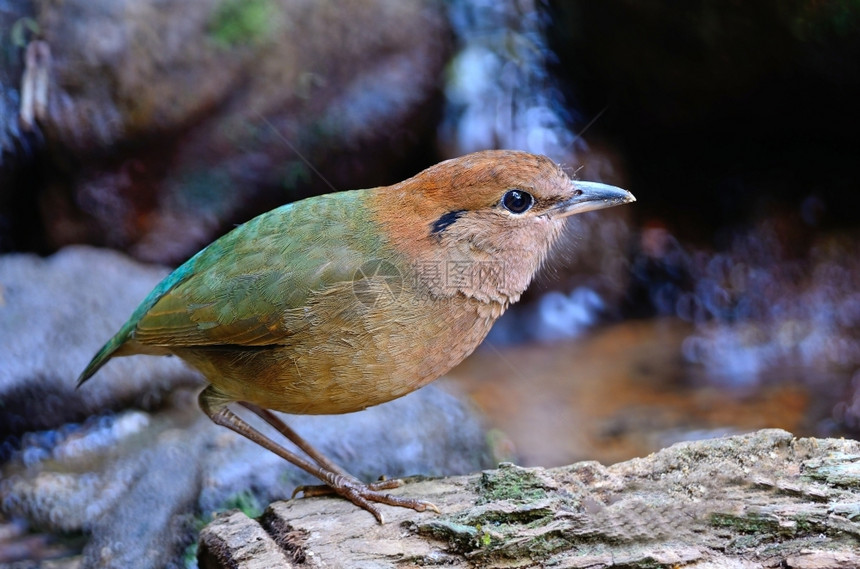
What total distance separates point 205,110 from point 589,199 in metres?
4.75

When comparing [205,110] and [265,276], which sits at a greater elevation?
[205,110]

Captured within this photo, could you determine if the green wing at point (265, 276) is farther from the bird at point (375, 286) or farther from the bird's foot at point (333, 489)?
the bird's foot at point (333, 489)

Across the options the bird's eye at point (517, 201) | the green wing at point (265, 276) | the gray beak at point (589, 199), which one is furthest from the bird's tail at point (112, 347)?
the gray beak at point (589, 199)

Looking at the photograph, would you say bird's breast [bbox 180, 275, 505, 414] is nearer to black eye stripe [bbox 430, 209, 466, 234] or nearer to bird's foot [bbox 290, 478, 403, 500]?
black eye stripe [bbox 430, 209, 466, 234]

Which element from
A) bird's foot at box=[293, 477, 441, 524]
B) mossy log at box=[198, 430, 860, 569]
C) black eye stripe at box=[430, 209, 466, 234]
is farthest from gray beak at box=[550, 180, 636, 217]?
bird's foot at box=[293, 477, 441, 524]

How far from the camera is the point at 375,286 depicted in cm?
366

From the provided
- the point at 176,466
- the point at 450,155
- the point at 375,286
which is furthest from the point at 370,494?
the point at 450,155

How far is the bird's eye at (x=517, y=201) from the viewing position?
12.5 feet

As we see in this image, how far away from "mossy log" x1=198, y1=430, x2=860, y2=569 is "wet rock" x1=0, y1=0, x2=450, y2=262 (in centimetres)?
458

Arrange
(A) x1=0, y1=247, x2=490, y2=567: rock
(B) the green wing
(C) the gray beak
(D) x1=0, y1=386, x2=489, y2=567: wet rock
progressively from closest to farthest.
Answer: (B) the green wing
(C) the gray beak
(D) x1=0, y1=386, x2=489, y2=567: wet rock
(A) x1=0, y1=247, x2=490, y2=567: rock

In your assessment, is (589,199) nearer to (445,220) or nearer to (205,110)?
(445,220)

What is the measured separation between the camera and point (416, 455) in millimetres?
5359

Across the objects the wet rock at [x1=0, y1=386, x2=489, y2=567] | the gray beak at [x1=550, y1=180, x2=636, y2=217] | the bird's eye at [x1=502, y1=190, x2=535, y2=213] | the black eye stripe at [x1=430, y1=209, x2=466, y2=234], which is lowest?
the wet rock at [x1=0, y1=386, x2=489, y2=567]

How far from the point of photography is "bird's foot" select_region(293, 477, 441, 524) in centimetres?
361
